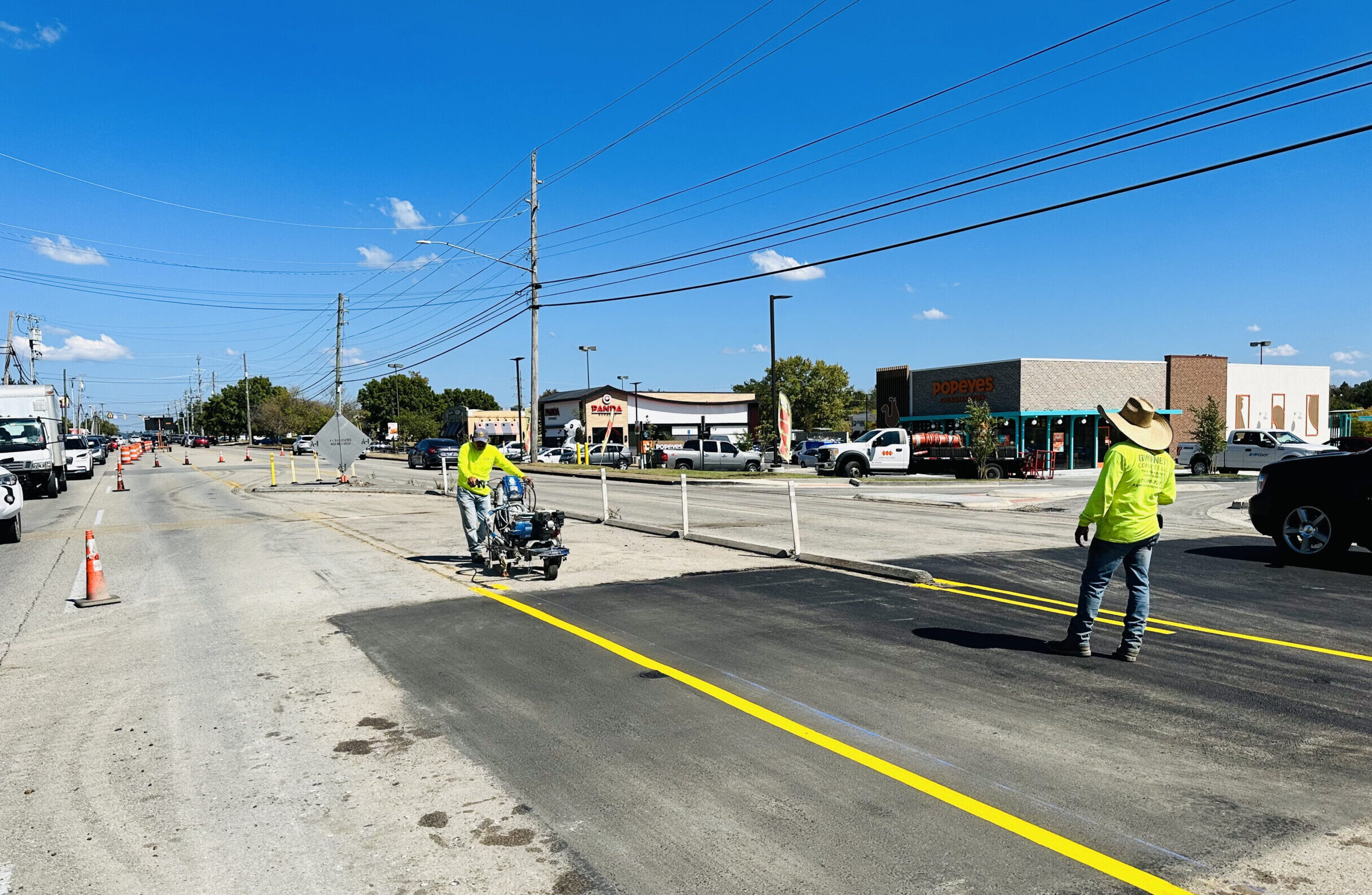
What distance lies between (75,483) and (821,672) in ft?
128

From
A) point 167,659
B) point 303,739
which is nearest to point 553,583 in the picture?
point 167,659

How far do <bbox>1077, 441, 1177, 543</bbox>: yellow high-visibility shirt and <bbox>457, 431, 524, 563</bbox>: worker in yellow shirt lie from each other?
6.54 meters

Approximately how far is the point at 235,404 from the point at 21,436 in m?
136

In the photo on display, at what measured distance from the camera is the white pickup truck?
36.3 m

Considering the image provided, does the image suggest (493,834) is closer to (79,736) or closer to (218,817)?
(218,817)

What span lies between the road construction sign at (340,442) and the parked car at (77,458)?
15.3m

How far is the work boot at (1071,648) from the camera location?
661cm

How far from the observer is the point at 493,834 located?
3.89 metres

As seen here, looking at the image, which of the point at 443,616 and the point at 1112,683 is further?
the point at 443,616

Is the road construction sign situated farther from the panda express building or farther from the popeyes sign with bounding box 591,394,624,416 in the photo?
the popeyes sign with bounding box 591,394,624,416

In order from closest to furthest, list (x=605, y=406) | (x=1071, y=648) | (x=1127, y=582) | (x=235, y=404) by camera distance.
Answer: (x=1127, y=582)
(x=1071, y=648)
(x=605, y=406)
(x=235, y=404)

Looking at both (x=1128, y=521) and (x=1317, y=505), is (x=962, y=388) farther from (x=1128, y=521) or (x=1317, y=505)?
(x=1128, y=521)

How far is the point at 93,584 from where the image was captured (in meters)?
9.63

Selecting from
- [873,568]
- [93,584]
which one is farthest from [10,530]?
[873,568]
